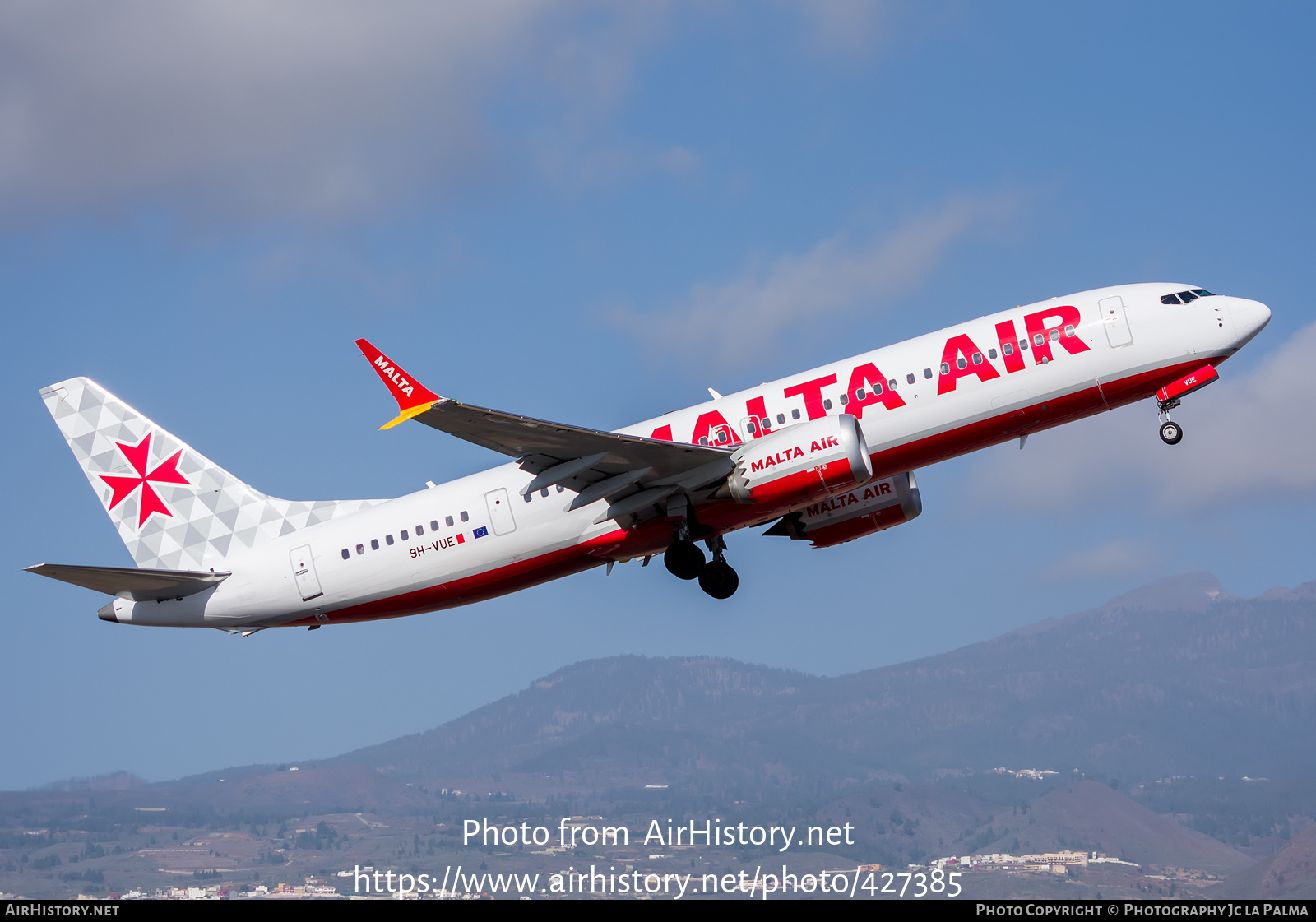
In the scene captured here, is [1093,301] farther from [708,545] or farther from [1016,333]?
[708,545]

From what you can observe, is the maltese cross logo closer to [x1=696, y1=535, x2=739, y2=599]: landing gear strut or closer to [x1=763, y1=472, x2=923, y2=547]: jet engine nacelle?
[x1=696, y1=535, x2=739, y2=599]: landing gear strut

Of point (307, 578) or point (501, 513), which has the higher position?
point (501, 513)

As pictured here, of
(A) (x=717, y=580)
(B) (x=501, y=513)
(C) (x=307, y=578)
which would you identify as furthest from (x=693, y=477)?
(C) (x=307, y=578)

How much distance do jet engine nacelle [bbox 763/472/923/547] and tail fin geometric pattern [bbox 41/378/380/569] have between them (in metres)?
13.6

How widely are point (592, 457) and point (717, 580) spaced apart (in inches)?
247

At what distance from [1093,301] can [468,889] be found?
16775 cm

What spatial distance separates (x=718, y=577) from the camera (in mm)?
37469

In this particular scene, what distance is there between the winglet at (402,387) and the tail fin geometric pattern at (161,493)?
32.5 feet

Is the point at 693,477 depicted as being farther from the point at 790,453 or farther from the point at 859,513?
the point at 859,513

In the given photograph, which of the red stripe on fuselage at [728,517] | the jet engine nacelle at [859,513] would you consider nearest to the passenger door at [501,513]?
the red stripe on fuselage at [728,517]

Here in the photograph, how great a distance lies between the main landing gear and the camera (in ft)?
119

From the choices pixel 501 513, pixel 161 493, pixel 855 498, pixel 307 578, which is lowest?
pixel 855 498

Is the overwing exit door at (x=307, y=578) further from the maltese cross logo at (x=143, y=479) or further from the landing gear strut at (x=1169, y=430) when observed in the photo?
the landing gear strut at (x=1169, y=430)

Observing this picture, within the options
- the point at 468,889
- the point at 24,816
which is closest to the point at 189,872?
the point at 24,816
